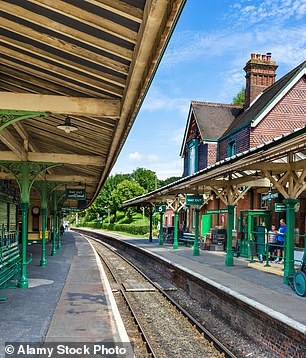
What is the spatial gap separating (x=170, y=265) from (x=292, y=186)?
671 centimetres

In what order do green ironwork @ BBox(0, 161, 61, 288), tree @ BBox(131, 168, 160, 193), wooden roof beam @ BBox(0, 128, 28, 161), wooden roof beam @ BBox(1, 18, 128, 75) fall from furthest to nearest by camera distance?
1. tree @ BBox(131, 168, 160, 193)
2. green ironwork @ BBox(0, 161, 61, 288)
3. wooden roof beam @ BBox(0, 128, 28, 161)
4. wooden roof beam @ BBox(1, 18, 128, 75)

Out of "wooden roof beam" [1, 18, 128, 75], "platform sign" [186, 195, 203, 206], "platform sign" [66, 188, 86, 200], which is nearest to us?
"wooden roof beam" [1, 18, 128, 75]

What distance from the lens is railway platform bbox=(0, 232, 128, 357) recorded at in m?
6.46

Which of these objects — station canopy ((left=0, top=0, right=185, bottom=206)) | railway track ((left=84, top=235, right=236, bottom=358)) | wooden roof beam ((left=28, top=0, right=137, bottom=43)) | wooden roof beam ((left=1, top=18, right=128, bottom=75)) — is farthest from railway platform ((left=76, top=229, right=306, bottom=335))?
wooden roof beam ((left=28, top=0, right=137, bottom=43))

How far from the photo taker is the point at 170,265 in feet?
51.9

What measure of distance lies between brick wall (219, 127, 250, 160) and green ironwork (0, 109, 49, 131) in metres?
16.0

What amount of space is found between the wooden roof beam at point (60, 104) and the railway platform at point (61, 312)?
3.38 meters

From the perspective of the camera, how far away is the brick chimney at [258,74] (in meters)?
25.3

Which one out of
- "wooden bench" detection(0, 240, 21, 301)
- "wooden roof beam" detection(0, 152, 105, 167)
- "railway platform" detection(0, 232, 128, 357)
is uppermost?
"wooden roof beam" detection(0, 152, 105, 167)

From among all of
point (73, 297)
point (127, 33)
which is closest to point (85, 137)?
point (73, 297)

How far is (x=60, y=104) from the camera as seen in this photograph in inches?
264

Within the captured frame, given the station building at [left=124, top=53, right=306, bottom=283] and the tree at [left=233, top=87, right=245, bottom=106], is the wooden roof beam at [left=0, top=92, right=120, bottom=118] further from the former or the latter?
the tree at [left=233, top=87, right=245, bottom=106]

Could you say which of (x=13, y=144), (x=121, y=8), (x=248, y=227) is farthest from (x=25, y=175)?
(x=248, y=227)

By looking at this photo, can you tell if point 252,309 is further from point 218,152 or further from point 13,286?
point 218,152
